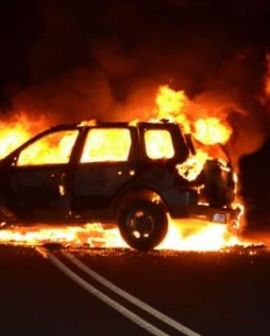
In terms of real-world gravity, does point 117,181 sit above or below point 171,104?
below

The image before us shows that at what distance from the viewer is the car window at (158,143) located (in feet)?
49.2

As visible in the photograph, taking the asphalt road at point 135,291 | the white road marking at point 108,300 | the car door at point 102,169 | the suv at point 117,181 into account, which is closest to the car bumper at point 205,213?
the suv at point 117,181

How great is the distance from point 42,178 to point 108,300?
207 inches

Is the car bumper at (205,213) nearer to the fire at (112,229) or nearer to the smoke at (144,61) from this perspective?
the fire at (112,229)

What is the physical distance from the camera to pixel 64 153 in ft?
50.7

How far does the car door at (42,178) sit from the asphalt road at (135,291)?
2.82 ft

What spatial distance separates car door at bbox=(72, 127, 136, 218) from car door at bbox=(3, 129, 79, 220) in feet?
0.63

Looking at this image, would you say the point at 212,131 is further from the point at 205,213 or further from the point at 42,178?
the point at 42,178

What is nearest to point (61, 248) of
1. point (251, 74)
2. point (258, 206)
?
point (251, 74)

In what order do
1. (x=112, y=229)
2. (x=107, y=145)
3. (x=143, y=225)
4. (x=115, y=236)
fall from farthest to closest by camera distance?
(x=115, y=236) → (x=112, y=229) → (x=107, y=145) → (x=143, y=225)

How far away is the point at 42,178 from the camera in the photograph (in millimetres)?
15359

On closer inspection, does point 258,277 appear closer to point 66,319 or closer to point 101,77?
point 66,319

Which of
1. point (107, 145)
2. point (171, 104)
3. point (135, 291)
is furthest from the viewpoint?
point (171, 104)

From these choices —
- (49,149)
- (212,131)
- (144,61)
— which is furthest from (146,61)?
(49,149)
